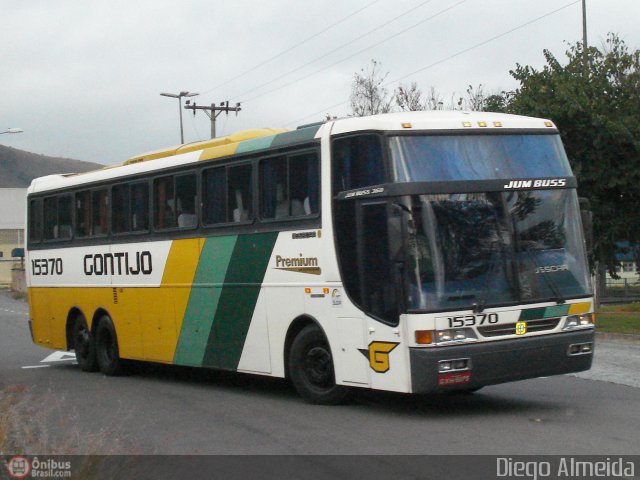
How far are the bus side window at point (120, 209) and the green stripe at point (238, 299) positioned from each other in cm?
314

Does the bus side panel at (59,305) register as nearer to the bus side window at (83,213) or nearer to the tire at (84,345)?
the tire at (84,345)

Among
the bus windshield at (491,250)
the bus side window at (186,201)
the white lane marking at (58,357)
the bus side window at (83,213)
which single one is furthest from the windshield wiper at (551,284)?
the white lane marking at (58,357)

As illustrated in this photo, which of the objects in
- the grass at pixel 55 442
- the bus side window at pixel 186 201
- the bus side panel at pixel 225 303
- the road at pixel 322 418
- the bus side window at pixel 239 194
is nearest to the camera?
the grass at pixel 55 442

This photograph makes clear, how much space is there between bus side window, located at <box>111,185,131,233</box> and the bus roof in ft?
0.82

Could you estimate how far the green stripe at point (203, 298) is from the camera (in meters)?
14.7

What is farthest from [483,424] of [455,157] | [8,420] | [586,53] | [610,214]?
[586,53]

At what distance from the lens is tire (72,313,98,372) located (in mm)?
18750

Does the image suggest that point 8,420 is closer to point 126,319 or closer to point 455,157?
point 455,157

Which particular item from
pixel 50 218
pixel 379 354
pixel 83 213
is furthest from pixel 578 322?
pixel 50 218

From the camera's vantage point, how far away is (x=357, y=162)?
39.7 feet

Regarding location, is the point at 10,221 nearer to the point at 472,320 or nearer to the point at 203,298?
the point at 203,298

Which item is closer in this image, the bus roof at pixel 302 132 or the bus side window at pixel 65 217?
the bus roof at pixel 302 132

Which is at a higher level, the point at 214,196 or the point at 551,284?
the point at 214,196

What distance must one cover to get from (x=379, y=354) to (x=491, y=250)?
1554 mm
